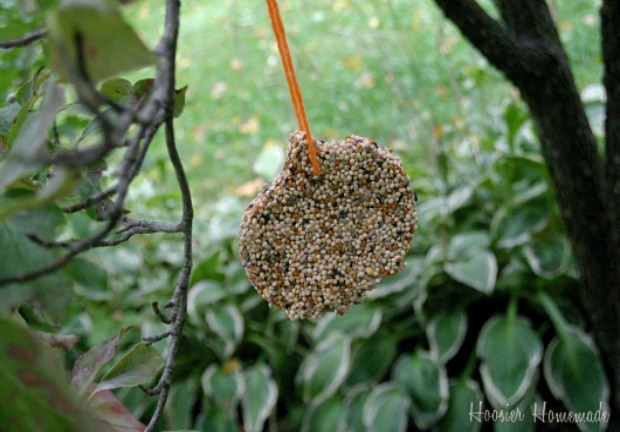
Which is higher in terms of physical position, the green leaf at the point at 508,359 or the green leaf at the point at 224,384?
the green leaf at the point at 508,359

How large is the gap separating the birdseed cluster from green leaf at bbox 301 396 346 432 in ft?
3.80

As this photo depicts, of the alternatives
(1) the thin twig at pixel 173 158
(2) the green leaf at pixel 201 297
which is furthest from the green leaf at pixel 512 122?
(1) the thin twig at pixel 173 158

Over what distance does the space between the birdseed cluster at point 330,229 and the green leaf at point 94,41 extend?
42cm

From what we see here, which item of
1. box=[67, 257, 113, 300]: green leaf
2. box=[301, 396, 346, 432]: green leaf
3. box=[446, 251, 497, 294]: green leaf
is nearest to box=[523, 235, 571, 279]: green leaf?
box=[446, 251, 497, 294]: green leaf

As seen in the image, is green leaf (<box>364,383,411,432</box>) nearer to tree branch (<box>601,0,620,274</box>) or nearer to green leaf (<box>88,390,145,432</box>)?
tree branch (<box>601,0,620,274</box>)

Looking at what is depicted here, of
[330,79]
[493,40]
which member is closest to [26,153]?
[493,40]

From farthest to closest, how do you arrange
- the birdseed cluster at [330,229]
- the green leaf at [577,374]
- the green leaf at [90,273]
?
the green leaf at [90,273] → the green leaf at [577,374] → the birdseed cluster at [330,229]

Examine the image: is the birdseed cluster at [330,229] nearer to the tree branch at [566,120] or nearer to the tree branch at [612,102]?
the tree branch at [566,120]

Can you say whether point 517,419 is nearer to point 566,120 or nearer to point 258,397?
point 258,397

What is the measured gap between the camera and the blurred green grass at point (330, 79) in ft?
10.3

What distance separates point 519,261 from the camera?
2.06m

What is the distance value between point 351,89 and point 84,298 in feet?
6.02

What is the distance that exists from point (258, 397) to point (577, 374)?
0.87 metres

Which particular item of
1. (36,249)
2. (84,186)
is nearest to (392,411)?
(84,186)
